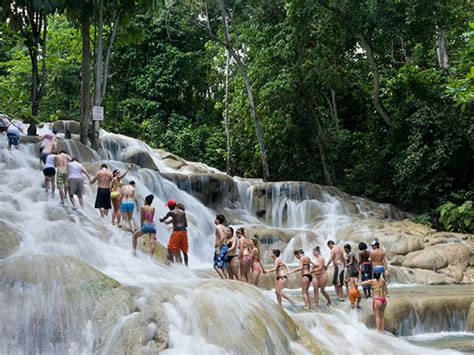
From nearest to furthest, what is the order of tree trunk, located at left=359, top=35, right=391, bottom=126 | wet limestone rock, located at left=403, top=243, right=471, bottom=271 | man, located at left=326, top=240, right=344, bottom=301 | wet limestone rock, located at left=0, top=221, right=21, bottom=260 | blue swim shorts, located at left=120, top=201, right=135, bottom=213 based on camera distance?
1. wet limestone rock, located at left=0, top=221, right=21, bottom=260
2. man, located at left=326, top=240, right=344, bottom=301
3. blue swim shorts, located at left=120, top=201, right=135, bottom=213
4. wet limestone rock, located at left=403, top=243, right=471, bottom=271
5. tree trunk, located at left=359, top=35, right=391, bottom=126

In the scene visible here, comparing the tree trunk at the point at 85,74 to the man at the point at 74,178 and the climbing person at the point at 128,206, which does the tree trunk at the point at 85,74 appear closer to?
the man at the point at 74,178

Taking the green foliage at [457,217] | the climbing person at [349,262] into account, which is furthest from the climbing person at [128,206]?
the green foliage at [457,217]

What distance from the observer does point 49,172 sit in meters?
14.8

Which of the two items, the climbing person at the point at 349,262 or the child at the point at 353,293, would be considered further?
the climbing person at the point at 349,262

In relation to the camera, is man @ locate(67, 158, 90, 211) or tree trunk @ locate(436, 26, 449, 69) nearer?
man @ locate(67, 158, 90, 211)

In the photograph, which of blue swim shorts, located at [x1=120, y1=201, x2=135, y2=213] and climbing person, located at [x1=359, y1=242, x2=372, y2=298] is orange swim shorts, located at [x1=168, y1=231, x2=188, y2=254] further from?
climbing person, located at [x1=359, y1=242, x2=372, y2=298]

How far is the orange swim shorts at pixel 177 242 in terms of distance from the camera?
13.1 meters

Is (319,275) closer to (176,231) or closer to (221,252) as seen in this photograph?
(221,252)

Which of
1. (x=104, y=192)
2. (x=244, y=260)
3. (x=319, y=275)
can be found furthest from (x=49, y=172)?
(x=319, y=275)

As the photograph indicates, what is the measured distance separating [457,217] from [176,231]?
12.7 meters

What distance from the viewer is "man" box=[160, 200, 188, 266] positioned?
41.8 feet

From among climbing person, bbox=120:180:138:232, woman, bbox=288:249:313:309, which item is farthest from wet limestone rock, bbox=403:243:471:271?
climbing person, bbox=120:180:138:232

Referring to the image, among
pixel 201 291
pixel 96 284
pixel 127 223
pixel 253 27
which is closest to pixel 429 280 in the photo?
pixel 127 223

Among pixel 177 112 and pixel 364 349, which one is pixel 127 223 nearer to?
pixel 364 349
